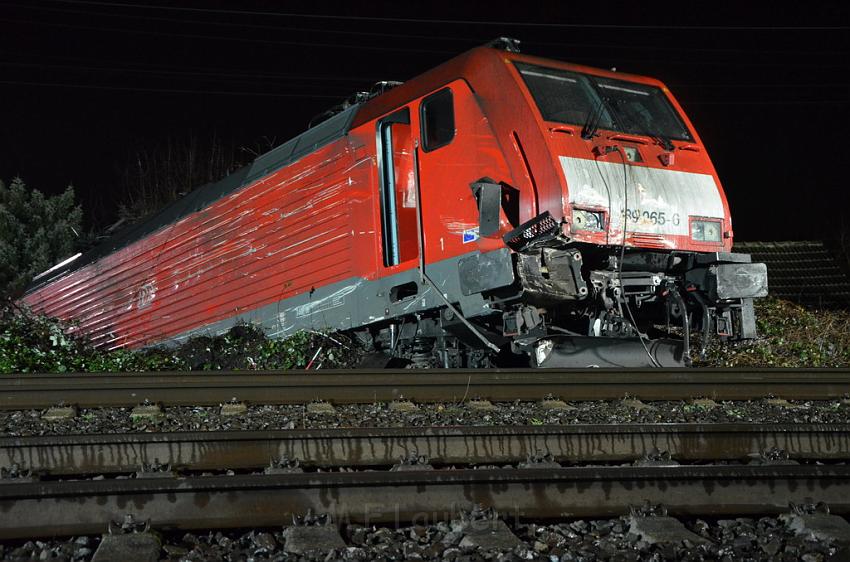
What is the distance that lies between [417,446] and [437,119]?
4.53 meters

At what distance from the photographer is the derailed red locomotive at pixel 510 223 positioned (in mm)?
7801

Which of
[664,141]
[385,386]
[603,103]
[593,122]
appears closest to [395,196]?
[593,122]

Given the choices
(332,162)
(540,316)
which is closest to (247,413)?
(540,316)

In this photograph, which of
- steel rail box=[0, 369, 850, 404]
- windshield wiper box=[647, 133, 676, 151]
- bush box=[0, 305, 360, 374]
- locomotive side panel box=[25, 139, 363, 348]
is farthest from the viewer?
bush box=[0, 305, 360, 374]

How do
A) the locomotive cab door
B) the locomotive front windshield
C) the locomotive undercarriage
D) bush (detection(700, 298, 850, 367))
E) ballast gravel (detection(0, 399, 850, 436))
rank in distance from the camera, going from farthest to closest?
bush (detection(700, 298, 850, 367)) < the locomotive cab door < the locomotive front windshield < the locomotive undercarriage < ballast gravel (detection(0, 399, 850, 436))

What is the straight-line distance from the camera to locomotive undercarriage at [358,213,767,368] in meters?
7.77

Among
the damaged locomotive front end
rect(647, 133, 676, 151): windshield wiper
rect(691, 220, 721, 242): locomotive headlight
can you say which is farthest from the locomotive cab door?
rect(691, 220, 721, 242): locomotive headlight

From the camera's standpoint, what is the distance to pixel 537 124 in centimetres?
780

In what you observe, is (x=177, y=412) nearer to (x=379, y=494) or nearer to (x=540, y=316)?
(x=379, y=494)

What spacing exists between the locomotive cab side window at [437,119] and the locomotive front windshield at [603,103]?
70 cm

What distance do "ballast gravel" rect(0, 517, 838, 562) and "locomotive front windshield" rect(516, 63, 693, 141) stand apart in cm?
486

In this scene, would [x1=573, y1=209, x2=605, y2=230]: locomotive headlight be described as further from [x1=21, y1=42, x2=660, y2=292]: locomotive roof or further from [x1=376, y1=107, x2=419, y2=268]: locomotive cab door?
A: [x1=376, y1=107, x2=419, y2=268]: locomotive cab door

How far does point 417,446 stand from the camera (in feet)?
15.3

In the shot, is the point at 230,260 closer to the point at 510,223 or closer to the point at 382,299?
the point at 382,299
